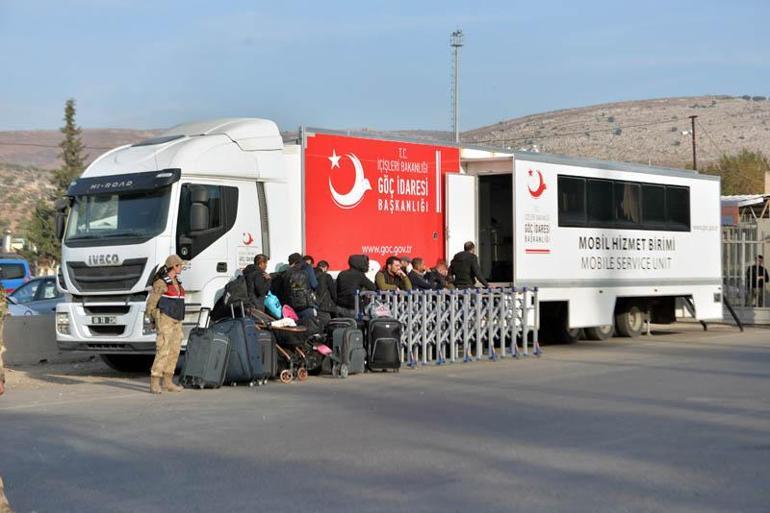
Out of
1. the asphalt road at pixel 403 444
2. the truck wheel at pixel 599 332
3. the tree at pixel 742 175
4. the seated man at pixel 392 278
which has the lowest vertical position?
the asphalt road at pixel 403 444

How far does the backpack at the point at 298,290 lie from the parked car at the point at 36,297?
8099mm

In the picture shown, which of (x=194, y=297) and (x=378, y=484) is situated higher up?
(x=194, y=297)

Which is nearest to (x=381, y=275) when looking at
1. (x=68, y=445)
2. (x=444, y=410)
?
(x=444, y=410)

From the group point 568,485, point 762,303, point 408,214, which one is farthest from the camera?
point 762,303

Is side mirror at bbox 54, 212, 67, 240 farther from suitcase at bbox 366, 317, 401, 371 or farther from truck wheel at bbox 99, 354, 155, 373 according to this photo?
suitcase at bbox 366, 317, 401, 371

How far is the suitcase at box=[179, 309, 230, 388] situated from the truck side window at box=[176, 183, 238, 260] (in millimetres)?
1645

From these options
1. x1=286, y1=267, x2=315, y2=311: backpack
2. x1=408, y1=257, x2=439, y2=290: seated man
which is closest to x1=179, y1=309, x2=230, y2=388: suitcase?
x1=286, y1=267, x2=315, y2=311: backpack

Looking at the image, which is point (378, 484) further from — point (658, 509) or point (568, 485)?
point (658, 509)

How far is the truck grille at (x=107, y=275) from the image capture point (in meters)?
16.3

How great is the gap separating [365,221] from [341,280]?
1.27 metres

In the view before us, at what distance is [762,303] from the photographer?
100 feet

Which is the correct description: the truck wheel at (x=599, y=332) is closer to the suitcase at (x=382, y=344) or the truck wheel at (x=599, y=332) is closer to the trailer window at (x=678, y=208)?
the trailer window at (x=678, y=208)

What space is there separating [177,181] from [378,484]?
882 cm

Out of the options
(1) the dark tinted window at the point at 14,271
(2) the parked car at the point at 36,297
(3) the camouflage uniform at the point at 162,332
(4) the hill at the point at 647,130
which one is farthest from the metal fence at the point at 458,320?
(4) the hill at the point at 647,130
